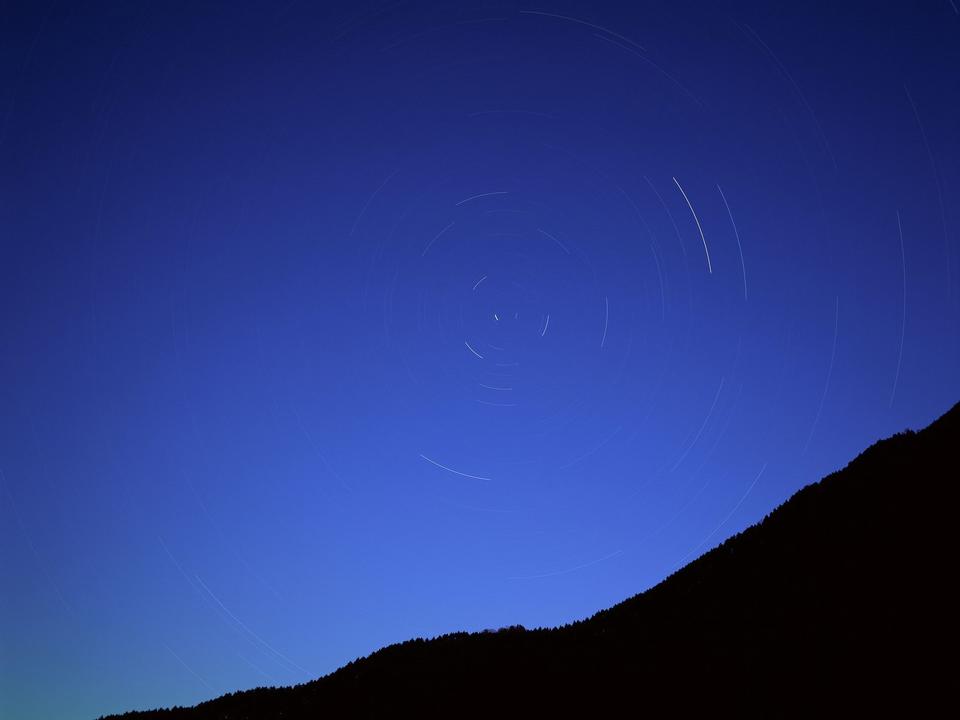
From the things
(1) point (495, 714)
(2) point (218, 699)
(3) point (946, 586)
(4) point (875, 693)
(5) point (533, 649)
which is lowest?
(4) point (875, 693)

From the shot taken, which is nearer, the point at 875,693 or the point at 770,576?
the point at 875,693

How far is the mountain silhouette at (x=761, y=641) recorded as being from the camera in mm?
24281

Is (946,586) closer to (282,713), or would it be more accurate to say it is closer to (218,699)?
(282,713)

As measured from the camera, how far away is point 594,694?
98.2ft

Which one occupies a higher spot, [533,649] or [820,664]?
[533,649]

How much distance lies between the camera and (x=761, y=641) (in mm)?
29422

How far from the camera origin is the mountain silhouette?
79.7ft

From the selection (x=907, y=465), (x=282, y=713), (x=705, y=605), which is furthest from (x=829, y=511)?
(x=282, y=713)

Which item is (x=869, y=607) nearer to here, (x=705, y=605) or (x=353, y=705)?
(x=705, y=605)

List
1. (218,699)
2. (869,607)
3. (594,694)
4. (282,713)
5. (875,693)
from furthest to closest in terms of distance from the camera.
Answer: (218,699), (282,713), (594,694), (869,607), (875,693)

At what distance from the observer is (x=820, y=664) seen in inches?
997

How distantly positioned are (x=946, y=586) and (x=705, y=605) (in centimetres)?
1247

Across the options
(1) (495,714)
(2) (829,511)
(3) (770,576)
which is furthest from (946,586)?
(1) (495,714)

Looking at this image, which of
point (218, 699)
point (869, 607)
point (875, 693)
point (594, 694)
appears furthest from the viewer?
point (218, 699)
